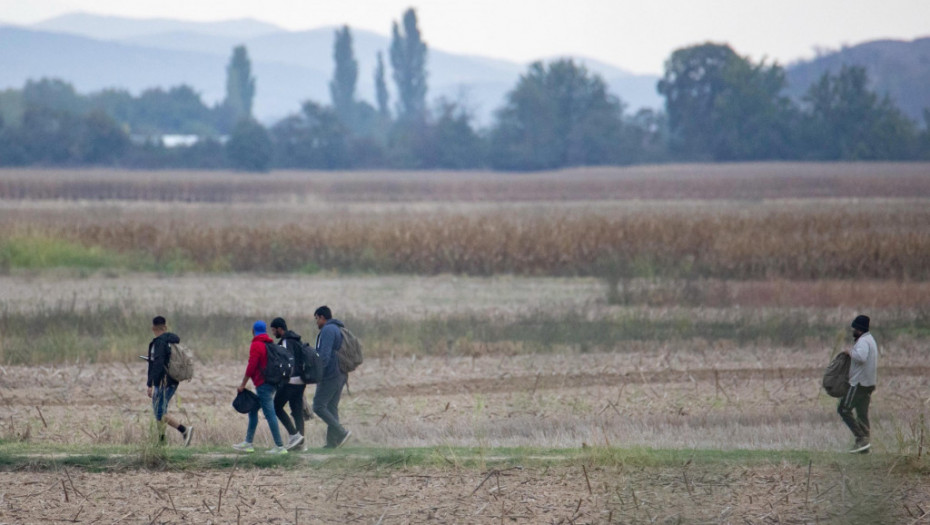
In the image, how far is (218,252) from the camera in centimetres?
3078

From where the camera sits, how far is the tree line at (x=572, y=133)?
7500 centimetres

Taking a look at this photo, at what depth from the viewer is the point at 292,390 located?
1087 cm

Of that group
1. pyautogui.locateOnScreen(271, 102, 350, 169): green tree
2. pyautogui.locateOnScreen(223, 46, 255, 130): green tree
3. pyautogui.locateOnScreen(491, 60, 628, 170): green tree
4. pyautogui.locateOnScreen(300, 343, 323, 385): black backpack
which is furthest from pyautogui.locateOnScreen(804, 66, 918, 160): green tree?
pyautogui.locateOnScreen(300, 343, 323, 385): black backpack

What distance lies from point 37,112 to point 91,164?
200 inches

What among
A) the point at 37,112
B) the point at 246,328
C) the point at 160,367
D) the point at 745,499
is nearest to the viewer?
the point at 745,499

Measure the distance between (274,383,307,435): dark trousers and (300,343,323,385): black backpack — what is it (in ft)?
0.79

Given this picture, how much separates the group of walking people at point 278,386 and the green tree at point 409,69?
108106mm

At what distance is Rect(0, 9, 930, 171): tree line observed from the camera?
7500 centimetres

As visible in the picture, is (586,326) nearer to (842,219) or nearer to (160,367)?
(160,367)

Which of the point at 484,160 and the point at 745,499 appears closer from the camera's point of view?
the point at 745,499

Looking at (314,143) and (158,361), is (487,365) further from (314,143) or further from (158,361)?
(314,143)

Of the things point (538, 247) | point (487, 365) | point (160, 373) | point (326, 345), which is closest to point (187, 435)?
point (160, 373)

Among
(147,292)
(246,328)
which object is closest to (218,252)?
(147,292)

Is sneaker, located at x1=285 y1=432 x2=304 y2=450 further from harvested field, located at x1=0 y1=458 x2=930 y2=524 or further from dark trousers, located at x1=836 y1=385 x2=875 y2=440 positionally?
dark trousers, located at x1=836 y1=385 x2=875 y2=440
